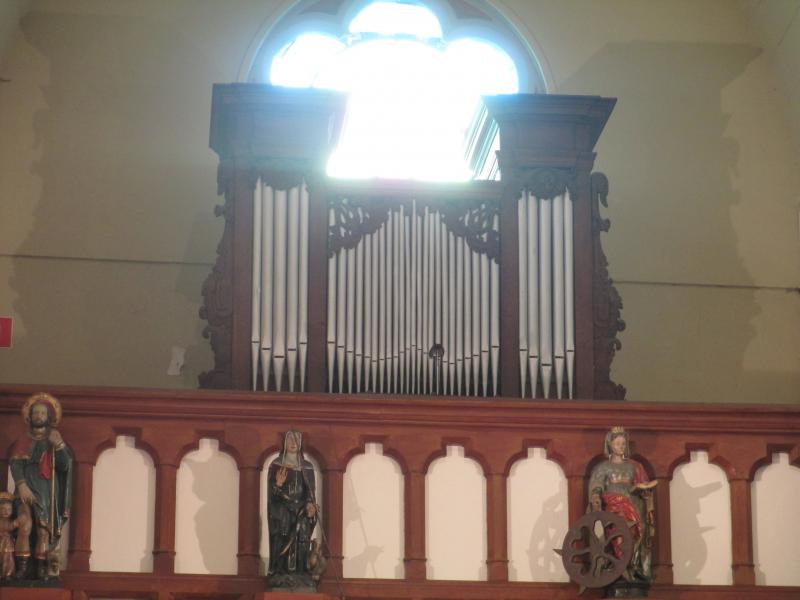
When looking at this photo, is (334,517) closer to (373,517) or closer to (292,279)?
(373,517)

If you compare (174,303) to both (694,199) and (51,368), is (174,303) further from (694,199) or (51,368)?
(694,199)

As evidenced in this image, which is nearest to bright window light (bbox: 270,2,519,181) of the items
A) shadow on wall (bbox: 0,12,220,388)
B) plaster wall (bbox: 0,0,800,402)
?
plaster wall (bbox: 0,0,800,402)

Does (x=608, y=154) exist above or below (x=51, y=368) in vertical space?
above

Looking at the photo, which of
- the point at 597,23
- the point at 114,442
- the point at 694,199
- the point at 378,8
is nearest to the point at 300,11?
the point at 378,8

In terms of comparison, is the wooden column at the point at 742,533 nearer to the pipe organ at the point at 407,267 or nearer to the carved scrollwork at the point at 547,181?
the pipe organ at the point at 407,267

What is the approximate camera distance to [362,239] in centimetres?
1237

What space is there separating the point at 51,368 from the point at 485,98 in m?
3.66

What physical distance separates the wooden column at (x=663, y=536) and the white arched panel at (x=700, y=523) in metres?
0.04

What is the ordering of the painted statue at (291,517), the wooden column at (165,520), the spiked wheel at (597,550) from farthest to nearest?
the wooden column at (165,520), the spiked wheel at (597,550), the painted statue at (291,517)

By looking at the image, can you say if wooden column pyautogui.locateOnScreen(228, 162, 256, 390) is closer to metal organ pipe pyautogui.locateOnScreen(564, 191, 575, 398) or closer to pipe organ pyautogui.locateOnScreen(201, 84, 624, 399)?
pipe organ pyautogui.locateOnScreen(201, 84, 624, 399)

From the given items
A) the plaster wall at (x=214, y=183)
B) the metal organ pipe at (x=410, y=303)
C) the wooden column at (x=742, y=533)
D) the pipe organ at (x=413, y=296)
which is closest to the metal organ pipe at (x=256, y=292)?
the metal organ pipe at (x=410, y=303)

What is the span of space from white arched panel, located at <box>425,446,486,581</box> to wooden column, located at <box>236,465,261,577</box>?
0.97 metres

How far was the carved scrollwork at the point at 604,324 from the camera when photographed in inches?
481

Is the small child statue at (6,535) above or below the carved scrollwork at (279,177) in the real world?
below
